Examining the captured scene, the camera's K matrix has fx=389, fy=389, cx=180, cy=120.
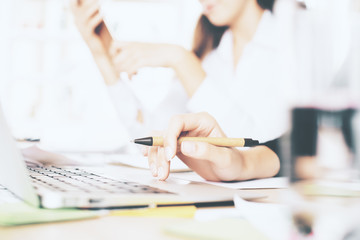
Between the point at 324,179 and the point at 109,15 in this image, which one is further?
the point at 109,15

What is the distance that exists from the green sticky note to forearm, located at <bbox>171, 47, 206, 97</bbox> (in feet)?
2.64

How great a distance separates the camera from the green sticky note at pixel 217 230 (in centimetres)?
24

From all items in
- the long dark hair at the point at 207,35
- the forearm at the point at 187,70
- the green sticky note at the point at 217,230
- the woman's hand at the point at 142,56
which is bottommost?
the green sticky note at the point at 217,230

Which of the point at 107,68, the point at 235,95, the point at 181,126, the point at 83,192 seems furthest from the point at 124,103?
the point at 83,192

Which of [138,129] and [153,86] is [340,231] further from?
[153,86]

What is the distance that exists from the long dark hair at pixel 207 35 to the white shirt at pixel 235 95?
21 millimetres

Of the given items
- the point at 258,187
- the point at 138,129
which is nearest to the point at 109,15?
the point at 138,129

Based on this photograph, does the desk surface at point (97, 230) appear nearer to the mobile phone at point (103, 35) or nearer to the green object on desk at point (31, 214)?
the green object on desk at point (31, 214)

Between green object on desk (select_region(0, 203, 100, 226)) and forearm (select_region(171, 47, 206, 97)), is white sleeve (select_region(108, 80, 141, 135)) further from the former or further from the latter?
green object on desk (select_region(0, 203, 100, 226))

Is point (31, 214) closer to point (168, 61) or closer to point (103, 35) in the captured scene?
point (168, 61)

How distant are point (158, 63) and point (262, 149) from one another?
0.51m

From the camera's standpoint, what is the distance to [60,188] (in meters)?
0.33

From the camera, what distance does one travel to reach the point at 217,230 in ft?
0.81

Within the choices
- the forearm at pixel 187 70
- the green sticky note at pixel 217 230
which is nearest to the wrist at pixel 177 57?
→ the forearm at pixel 187 70
